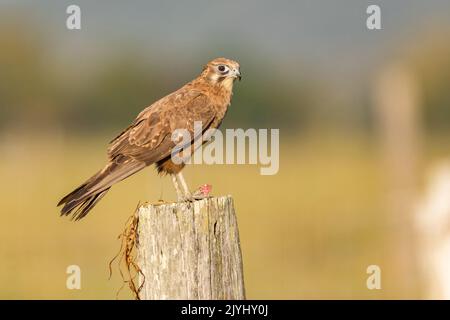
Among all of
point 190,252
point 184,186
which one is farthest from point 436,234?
point 190,252

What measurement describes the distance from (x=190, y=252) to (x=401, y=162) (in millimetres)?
7288

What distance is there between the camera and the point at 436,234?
36.0 ft

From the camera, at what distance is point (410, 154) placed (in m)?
12.8

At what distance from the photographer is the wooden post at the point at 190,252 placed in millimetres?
5770

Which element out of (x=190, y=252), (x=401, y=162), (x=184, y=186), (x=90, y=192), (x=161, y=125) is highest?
(x=401, y=162)

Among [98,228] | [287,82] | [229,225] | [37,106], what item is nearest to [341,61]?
[287,82]

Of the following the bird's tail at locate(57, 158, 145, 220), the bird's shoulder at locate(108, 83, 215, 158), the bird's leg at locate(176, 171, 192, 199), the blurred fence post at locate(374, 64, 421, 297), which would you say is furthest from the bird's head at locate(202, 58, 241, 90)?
the blurred fence post at locate(374, 64, 421, 297)

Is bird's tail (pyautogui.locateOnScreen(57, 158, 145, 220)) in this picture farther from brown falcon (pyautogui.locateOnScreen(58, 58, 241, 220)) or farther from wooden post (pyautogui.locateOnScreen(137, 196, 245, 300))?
wooden post (pyautogui.locateOnScreen(137, 196, 245, 300))

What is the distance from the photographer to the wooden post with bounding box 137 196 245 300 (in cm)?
577

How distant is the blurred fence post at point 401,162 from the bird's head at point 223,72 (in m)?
3.67

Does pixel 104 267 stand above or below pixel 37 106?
below

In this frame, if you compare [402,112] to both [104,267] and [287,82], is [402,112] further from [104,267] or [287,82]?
[287,82]

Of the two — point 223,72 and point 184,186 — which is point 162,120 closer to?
point 184,186

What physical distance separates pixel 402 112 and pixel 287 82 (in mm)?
37526
